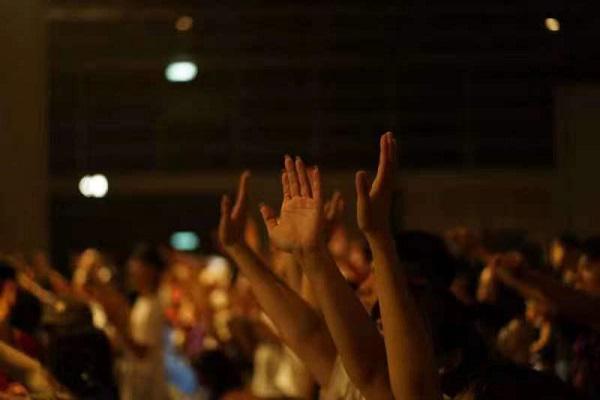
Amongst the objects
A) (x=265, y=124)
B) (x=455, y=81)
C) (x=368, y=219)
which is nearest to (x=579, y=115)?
(x=455, y=81)

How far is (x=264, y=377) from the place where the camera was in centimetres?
891

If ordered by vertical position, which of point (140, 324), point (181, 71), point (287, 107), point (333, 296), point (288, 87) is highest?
point (181, 71)

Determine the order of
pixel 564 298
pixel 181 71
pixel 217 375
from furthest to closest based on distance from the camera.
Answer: pixel 181 71 < pixel 217 375 < pixel 564 298

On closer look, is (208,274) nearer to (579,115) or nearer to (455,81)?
(579,115)

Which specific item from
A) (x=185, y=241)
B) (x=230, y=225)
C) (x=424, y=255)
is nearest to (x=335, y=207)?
(x=424, y=255)

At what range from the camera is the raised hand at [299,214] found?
3.98m

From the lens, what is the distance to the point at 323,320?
16.0 ft

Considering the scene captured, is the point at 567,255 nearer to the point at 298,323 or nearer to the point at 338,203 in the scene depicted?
the point at 338,203

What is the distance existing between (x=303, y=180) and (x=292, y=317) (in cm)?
73

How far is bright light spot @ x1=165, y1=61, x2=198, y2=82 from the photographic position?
65.0 ft

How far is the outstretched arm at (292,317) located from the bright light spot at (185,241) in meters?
14.3

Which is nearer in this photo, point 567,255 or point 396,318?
point 396,318

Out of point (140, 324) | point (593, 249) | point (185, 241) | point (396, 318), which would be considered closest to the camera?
point (396, 318)

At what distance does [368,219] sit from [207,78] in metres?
16.5
